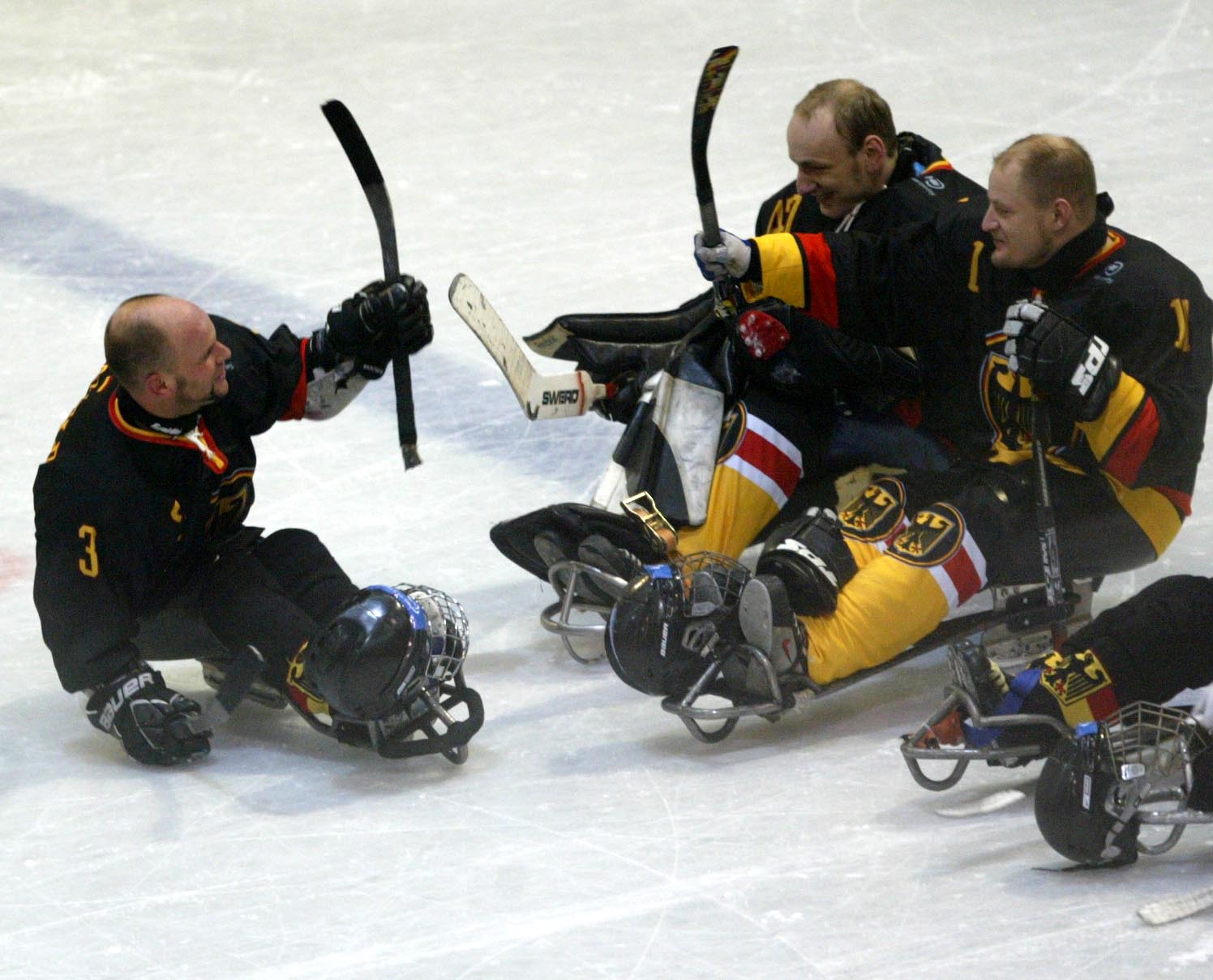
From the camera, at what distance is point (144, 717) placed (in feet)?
9.30

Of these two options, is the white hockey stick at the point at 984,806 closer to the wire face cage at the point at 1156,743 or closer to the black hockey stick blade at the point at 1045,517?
the wire face cage at the point at 1156,743

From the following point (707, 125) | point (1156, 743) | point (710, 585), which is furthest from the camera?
point (707, 125)

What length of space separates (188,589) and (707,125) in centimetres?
117

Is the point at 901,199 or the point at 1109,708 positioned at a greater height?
the point at 901,199

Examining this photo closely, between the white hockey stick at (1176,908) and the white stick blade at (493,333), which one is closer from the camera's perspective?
the white hockey stick at (1176,908)

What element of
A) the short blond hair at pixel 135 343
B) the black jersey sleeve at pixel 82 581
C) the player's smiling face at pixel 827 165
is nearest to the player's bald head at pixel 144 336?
the short blond hair at pixel 135 343

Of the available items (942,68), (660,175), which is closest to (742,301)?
(660,175)

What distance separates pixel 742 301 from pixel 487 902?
1.30m

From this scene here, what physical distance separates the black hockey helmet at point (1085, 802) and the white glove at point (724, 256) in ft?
3.80

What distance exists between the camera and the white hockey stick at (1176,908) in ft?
7.60

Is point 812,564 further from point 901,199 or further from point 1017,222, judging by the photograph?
point 901,199

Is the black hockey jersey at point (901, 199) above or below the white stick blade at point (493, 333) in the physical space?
above

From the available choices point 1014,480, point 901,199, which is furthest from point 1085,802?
point 901,199

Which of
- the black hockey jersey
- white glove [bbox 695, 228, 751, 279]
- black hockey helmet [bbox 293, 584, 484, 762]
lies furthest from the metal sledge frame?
the black hockey jersey
